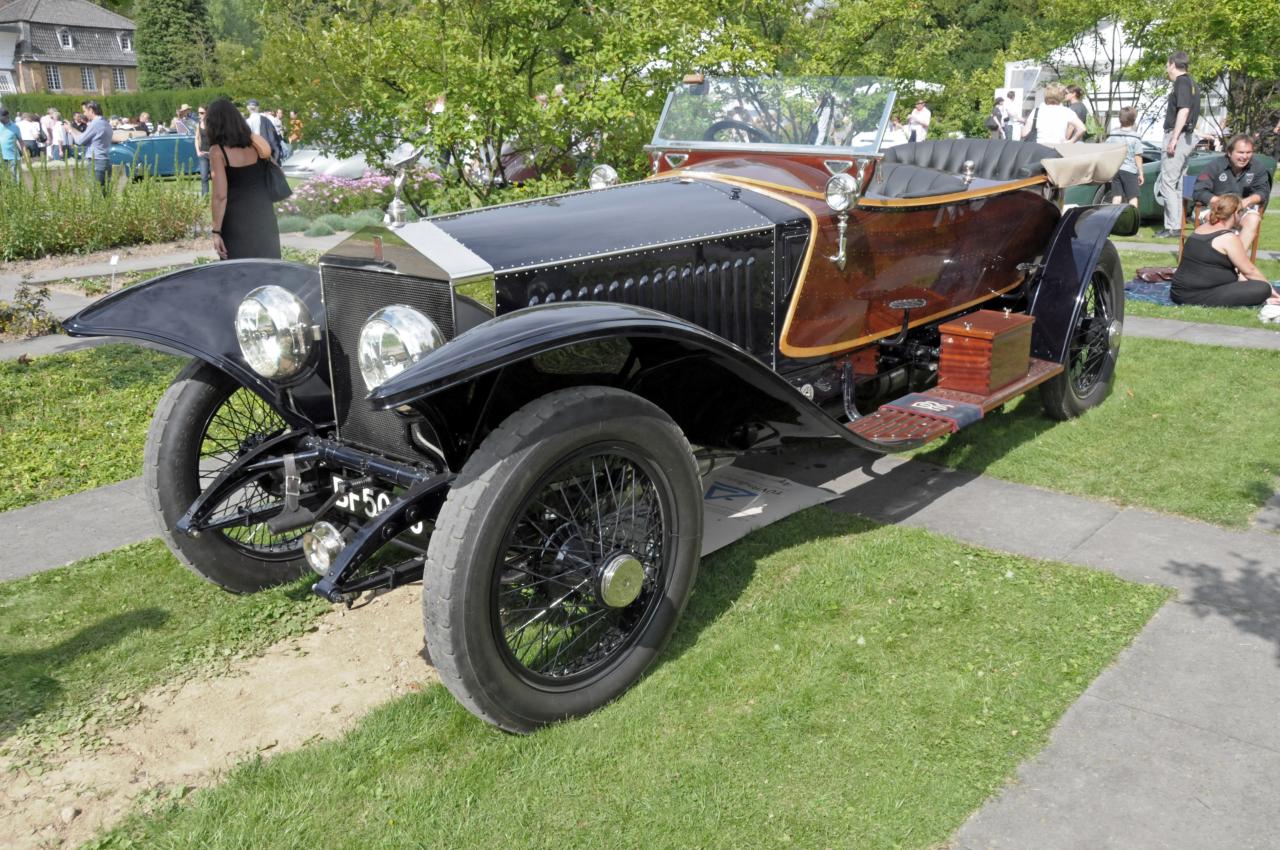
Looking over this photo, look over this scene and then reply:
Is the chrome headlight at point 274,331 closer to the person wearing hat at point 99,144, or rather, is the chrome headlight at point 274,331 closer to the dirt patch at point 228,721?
the dirt patch at point 228,721

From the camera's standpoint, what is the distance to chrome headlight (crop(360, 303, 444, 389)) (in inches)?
121

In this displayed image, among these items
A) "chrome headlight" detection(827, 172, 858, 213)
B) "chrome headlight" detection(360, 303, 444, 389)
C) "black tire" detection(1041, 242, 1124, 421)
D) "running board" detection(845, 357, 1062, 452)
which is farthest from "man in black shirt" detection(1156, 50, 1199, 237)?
"chrome headlight" detection(360, 303, 444, 389)

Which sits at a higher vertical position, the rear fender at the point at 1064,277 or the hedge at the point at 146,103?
the hedge at the point at 146,103

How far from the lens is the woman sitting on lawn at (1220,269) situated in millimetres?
8305

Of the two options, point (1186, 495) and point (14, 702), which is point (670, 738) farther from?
point (1186, 495)

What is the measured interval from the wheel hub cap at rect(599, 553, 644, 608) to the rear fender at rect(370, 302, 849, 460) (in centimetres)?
62

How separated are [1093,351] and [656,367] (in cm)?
359

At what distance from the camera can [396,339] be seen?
308cm

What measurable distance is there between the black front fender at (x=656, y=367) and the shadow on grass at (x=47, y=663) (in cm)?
165

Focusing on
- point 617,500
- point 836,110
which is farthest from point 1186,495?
point 617,500

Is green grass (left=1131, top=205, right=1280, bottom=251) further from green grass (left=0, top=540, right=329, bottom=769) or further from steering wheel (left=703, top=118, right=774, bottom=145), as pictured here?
green grass (left=0, top=540, right=329, bottom=769)

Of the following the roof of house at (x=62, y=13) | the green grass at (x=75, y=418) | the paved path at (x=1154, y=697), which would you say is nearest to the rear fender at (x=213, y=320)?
the green grass at (x=75, y=418)

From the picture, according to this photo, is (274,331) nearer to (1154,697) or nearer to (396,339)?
(396,339)

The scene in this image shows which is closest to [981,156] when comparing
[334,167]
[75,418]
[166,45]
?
[75,418]
